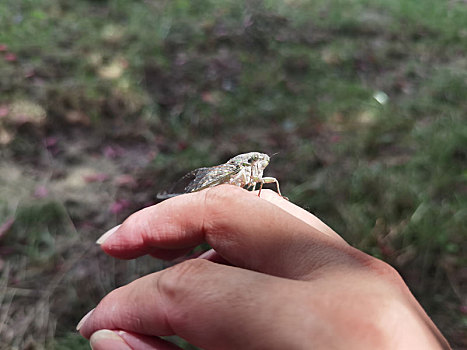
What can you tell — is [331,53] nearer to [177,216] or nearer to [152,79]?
[152,79]

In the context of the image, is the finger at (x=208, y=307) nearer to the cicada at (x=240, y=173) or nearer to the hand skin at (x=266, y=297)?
the hand skin at (x=266, y=297)

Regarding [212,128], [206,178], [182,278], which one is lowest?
[212,128]

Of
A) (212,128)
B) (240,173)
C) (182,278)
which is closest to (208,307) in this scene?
(182,278)

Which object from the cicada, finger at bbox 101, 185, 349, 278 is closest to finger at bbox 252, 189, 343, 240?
the cicada

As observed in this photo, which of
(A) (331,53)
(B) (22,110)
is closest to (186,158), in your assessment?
(B) (22,110)

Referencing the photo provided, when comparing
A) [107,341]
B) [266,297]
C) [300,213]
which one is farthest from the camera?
[300,213]

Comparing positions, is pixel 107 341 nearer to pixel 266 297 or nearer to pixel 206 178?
pixel 266 297

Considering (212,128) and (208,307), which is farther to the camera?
(212,128)
